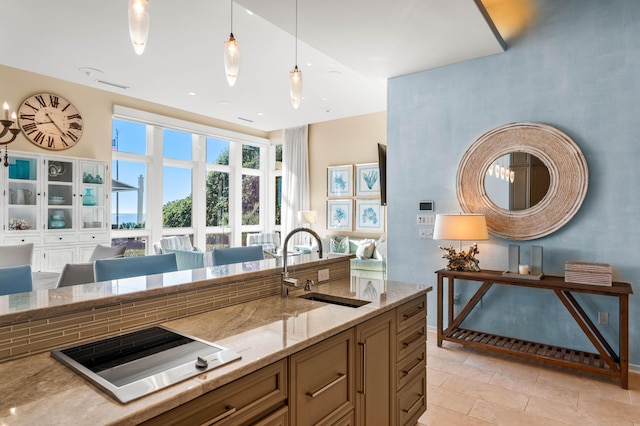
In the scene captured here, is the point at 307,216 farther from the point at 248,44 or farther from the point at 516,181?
the point at 516,181

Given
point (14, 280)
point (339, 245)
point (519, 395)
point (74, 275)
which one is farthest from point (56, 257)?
point (519, 395)

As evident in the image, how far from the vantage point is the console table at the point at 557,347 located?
8.80 feet

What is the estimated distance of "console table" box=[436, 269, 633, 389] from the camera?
8.80ft

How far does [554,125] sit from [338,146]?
4.76 metres

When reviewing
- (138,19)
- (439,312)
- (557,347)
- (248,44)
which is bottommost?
(557,347)

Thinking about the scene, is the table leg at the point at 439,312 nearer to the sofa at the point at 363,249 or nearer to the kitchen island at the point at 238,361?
the kitchen island at the point at 238,361

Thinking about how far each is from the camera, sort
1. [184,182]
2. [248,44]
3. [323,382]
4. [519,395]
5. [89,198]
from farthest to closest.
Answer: [184,182], [89,198], [248,44], [519,395], [323,382]

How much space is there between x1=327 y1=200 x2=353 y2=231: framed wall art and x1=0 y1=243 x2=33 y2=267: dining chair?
4937 millimetres

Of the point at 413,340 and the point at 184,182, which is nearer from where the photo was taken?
the point at 413,340

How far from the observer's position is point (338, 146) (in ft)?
25.1

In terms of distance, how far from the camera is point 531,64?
3.31 meters

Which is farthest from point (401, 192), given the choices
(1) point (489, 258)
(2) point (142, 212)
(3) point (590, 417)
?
(2) point (142, 212)

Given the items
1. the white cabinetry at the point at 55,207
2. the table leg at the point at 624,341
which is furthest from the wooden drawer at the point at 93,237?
the table leg at the point at 624,341

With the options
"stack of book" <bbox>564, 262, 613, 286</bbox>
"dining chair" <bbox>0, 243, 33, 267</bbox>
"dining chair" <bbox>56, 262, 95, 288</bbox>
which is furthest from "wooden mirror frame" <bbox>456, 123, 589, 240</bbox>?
"dining chair" <bbox>0, 243, 33, 267</bbox>
